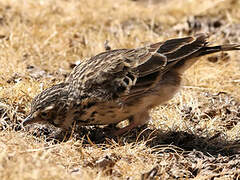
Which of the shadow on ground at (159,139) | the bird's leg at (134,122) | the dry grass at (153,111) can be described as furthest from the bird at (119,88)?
the dry grass at (153,111)

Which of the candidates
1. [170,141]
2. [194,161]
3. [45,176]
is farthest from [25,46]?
[45,176]

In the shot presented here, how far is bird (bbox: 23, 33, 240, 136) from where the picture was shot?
5.31 metres

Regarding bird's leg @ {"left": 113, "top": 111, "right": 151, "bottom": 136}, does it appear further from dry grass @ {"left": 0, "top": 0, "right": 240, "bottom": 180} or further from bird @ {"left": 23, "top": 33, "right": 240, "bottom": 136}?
dry grass @ {"left": 0, "top": 0, "right": 240, "bottom": 180}

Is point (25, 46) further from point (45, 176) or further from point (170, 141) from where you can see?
point (45, 176)

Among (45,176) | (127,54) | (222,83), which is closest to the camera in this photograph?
(45,176)

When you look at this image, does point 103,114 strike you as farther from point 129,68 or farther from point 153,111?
point 153,111

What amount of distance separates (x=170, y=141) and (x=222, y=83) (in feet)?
7.37

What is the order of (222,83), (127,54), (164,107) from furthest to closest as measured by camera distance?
(222,83), (164,107), (127,54)

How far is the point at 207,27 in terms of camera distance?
10.1 m

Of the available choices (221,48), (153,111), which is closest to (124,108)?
(153,111)

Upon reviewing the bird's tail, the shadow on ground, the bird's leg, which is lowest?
the shadow on ground

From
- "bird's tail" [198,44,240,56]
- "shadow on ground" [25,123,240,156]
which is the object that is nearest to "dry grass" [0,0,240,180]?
"shadow on ground" [25,123,240,156]

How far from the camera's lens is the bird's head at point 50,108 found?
17.2ft

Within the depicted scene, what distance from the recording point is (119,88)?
5363 mm
